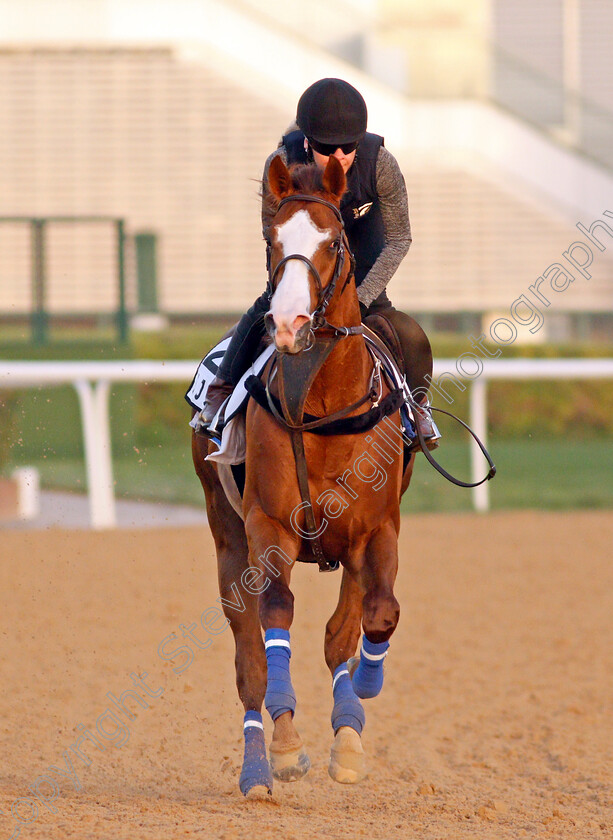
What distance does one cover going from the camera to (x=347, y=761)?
156 inches

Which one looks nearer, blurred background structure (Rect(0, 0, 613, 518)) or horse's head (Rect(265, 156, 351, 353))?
horse's head (Rect(265, 156, 351, 353))

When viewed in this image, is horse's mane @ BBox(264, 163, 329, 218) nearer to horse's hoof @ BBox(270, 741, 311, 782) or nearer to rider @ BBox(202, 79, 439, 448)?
rider @ BBox(202, 79, 439, 448)

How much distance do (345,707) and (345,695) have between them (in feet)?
0.22

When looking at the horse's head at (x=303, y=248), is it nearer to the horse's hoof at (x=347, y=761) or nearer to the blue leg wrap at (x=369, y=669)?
the blue leg wrap at (x=369, y=669)

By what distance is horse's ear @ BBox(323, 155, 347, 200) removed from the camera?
366 centimetres

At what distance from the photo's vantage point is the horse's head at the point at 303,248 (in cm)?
334

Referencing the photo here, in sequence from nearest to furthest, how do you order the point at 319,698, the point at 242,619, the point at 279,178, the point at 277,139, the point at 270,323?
1. the point at 270,323
2. the point at 279,178
3. the point at 242,619
4. the point at 319,698
5. the point at 277,139

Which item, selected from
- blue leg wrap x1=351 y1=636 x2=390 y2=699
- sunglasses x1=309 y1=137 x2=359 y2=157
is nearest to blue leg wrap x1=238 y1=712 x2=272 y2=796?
blue leg wrap x1=351 y1=636 x2=390 y2=699

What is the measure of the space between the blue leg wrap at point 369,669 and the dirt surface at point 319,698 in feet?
1.21

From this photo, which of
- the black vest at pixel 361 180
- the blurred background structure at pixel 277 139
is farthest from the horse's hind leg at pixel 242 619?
the blurred background structure at pixel 277 139

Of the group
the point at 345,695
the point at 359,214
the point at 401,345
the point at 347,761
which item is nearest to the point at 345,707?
the point at 345,695

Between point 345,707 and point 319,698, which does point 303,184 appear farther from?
point 319,698

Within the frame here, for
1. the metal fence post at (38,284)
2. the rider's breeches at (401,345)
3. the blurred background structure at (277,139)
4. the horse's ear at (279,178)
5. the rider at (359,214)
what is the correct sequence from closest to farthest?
the horse's ear at (279,178) → the rider at (359,214) → the rider's breeches at (401,345) → the metal fence post at (38,284) → the blurred background structure at (277,139)

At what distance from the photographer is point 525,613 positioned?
7137 mm
